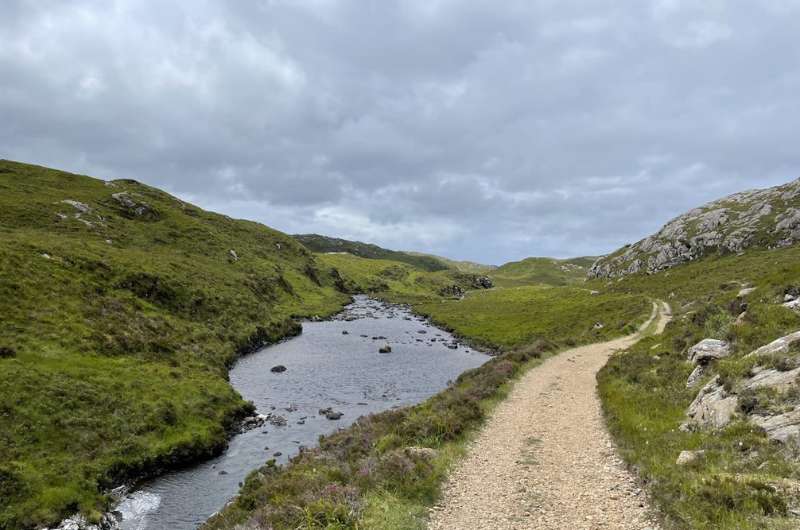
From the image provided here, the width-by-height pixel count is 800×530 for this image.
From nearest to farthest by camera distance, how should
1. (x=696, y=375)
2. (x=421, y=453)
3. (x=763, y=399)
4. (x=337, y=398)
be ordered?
(x=763, y=399) → (x=421, y=453) → (x=696, y=375) → (x=337, y=398)

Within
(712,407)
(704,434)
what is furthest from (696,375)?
(704,434)

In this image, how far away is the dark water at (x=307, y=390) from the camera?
26219 mm

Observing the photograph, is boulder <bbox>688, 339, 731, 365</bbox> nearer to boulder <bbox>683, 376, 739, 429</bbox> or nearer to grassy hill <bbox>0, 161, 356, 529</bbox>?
boulder <bbox>683, 376, 739, 429</bbox>

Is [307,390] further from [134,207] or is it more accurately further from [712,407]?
[134,207]

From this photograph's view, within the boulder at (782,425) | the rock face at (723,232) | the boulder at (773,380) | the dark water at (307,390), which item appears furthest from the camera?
the rock face at (723,232)

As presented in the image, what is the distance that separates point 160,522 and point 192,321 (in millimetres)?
40862

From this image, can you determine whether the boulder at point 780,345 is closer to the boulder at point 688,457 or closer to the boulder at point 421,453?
the boulder at point 688,457

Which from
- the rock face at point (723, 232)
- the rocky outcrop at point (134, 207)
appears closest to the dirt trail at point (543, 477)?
the rock face at point (723, 232)

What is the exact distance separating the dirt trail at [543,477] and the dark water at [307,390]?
661 inches

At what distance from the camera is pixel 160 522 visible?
78.8 ft

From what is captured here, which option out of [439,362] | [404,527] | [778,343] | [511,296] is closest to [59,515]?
[404,527]

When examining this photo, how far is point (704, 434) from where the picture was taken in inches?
655

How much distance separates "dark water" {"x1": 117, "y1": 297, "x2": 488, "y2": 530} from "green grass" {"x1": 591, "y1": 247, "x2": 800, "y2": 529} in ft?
75.8

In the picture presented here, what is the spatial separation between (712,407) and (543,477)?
782cm
